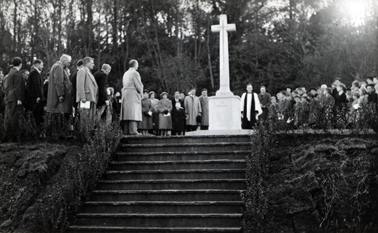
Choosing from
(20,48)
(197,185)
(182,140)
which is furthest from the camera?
(20,48)

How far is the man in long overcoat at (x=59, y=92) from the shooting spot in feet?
37.7

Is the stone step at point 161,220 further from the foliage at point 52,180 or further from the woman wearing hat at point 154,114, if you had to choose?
the woman wearing hat at point 154,114

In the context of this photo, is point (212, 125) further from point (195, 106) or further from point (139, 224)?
point (139, 224)

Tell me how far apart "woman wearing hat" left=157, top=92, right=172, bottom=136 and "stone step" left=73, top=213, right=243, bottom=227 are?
8700 mm

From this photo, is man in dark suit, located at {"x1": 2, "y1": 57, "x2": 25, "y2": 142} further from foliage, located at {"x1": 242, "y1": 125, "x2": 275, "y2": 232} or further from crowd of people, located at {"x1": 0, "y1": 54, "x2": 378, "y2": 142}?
foliage, located at {"x1": 242, "y1": 125, "x2": 275, "y2": 232}

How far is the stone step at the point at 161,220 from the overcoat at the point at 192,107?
982cm

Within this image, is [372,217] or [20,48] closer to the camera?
[372,217]

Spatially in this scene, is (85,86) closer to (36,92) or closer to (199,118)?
(36,92)

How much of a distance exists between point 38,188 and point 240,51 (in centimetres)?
2137

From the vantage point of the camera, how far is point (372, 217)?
7.90 m

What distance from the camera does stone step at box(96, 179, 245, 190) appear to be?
8992 mm

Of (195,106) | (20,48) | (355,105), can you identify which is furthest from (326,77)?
(20,48)

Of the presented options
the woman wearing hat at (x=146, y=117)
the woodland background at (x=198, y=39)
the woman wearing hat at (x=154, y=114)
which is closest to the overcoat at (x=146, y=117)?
the woman wearing hat at (x=146, y=117)

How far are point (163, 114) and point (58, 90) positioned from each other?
6.06 m
